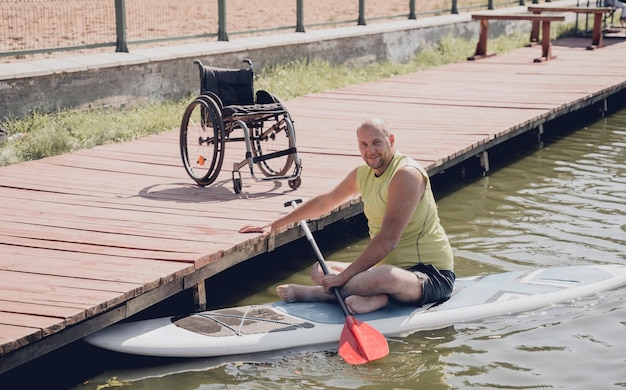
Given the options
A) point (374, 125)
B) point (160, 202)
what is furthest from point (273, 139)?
point (374, 125)

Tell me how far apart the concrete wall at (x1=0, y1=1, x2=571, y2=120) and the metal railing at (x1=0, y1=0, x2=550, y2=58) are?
0.19m

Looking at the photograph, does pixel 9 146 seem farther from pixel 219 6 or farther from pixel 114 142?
pixel 219 6

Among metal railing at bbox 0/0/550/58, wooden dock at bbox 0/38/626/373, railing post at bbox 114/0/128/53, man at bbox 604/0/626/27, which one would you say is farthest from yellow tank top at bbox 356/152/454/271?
man at bbox 604/0/626/27

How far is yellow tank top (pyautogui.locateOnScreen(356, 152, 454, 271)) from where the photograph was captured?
20.1ft

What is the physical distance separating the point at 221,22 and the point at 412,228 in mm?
7319

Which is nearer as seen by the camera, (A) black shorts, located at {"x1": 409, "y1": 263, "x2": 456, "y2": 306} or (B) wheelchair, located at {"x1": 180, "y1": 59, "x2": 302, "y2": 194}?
(A) black shorts, located at {"x1": 409, "y1": 263, "x2": 456, "y2": 306}

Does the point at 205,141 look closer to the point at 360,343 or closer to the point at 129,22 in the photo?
the point at 360,343

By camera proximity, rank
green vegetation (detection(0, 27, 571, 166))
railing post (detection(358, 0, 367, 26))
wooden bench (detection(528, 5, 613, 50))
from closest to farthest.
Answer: green vegetation (detection(0, 27, 571, 166)), railing post (detection(358, 0, 367, 26)), wooden bench (detection(528, 5, 613, 50))

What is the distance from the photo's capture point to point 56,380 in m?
5.70

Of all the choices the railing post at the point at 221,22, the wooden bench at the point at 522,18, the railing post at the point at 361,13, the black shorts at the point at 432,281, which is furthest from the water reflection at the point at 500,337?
the wooden bench at the point at 522,18

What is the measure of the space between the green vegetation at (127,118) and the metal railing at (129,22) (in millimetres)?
735

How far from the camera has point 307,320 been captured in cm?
616

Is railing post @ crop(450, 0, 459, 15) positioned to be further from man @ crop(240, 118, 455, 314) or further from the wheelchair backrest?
man @ crop(240, 118, 455, 314)

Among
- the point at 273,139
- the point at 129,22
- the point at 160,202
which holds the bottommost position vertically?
the point at 160,202
